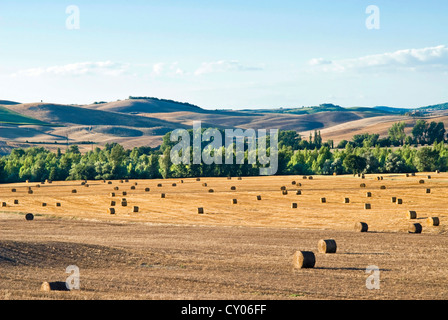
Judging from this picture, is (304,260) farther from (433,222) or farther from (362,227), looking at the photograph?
(433,222)

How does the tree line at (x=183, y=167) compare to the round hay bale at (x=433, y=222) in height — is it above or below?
above

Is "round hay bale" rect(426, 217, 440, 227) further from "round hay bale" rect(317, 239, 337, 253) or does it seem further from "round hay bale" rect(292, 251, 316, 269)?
"round hay bale" rect(292, 251, 316, 269)

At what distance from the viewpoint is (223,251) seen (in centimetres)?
3344

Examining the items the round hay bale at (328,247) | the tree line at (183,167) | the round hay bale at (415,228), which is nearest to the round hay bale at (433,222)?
the round hay bale at (415,228)

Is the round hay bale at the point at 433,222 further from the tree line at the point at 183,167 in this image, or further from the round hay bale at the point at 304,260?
the tree line at the point at 183,167

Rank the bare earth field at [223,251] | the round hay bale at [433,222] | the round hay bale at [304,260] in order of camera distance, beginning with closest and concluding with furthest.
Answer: the bare earth field at [223,251]
the round hay bale at [304,260]
the round hay bale at [433,222]

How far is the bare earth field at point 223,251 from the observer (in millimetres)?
22578

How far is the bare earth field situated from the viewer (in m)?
22.6

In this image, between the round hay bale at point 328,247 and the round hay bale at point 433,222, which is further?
the round hay bale at point 433,222

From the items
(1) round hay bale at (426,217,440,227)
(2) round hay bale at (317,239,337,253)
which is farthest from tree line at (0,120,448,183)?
(2) round hay bale at (317,239,337,253)

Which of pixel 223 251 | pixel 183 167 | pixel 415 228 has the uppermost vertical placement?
pixel 183 167

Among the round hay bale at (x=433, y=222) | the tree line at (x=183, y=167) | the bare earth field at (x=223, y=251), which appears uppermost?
the tree line at (x=183, y=167)

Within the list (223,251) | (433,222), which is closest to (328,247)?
(223,251)
